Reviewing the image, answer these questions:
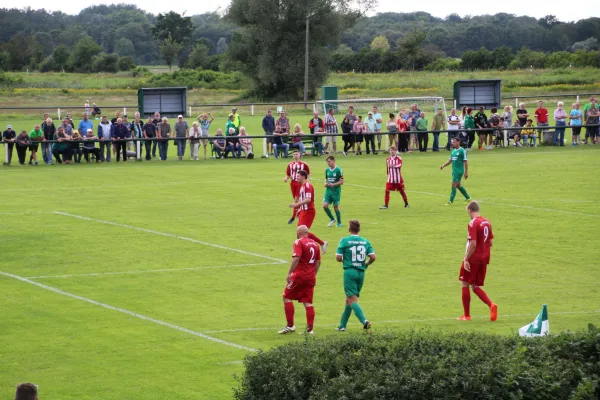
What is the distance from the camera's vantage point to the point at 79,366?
14.3m

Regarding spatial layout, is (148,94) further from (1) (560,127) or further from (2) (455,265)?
(2) (455,265)

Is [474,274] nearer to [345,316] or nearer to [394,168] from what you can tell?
[345,316]

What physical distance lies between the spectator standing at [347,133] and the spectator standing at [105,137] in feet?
35.1

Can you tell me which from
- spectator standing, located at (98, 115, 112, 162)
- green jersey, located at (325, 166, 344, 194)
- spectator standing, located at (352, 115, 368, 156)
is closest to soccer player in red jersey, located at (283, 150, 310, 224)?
green jersey, located at (325, 166, 344, 194)

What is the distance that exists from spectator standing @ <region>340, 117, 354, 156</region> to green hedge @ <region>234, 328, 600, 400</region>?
35.0 meters

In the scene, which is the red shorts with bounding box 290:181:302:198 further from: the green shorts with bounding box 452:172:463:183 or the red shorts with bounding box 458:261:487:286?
the red shorts with bounding box 458:261:487:286

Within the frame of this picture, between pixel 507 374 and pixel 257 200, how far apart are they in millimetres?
22574

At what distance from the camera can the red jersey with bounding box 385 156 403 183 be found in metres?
28.9

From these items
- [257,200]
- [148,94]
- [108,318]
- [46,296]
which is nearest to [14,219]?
[257,200]

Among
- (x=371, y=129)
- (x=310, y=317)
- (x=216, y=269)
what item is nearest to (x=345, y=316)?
(x=310, y=317)

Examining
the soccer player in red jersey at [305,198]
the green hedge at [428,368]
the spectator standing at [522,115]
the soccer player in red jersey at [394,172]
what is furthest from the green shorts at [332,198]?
the spectator standing at [522,115]

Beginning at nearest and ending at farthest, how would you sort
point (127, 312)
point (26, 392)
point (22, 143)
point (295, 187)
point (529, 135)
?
point (26, 392)
point (127, 312)
point (295, 187)
point (22, 143)
point (529, 135)

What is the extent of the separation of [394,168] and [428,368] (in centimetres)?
1926

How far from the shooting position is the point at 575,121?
48188 mm
